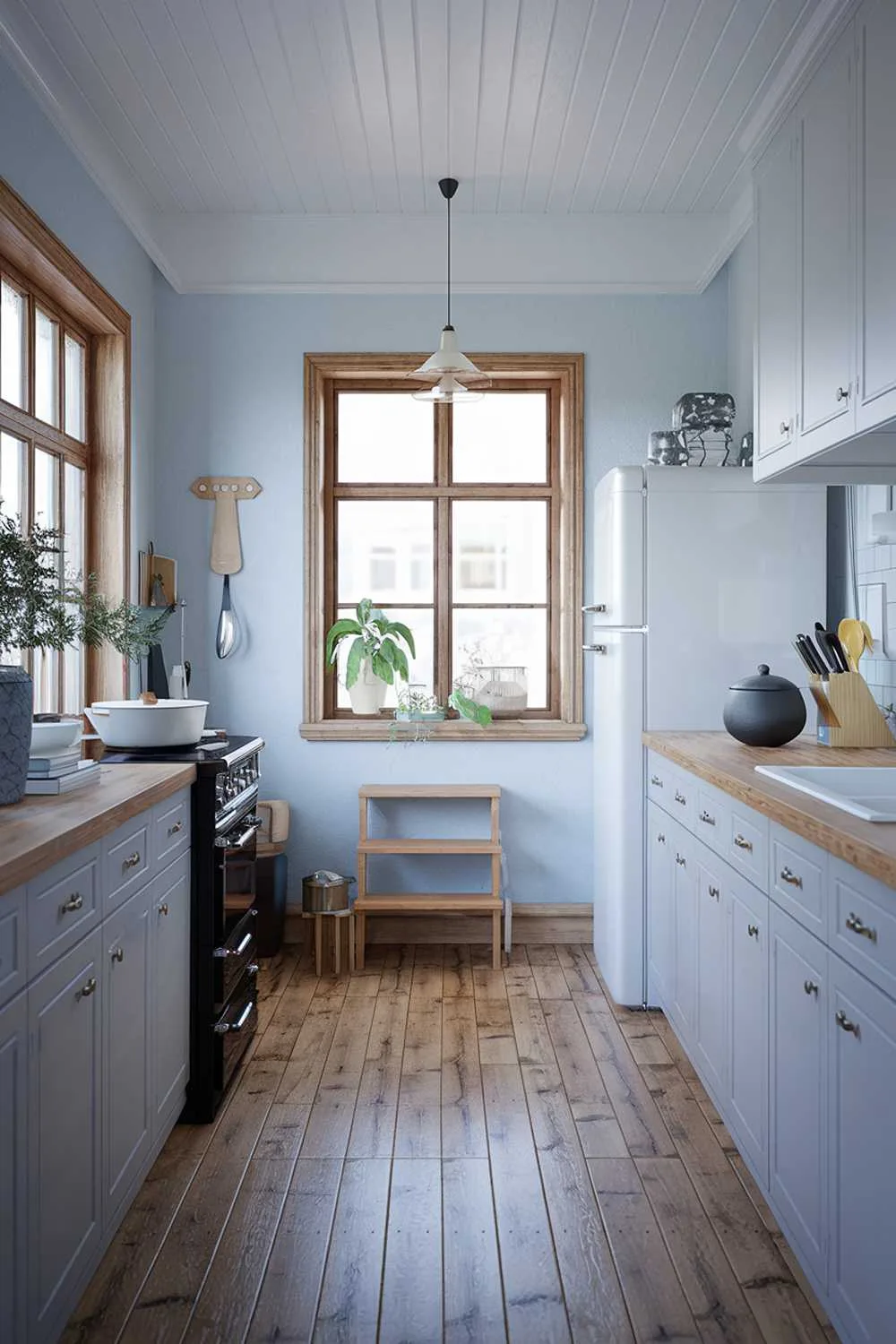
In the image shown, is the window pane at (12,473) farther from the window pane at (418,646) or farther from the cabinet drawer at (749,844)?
the cabinet drawer at (749,844)

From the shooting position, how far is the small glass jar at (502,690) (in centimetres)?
428

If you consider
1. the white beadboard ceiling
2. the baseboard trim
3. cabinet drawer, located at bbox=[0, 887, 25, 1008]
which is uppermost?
the white beadboard ceiling

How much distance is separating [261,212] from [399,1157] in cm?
346

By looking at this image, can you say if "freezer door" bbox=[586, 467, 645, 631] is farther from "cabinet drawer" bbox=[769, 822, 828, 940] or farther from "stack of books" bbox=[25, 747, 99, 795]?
"stack of books" bbox=[25, 747, 99, 795]

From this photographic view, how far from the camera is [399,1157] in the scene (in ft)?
8.00

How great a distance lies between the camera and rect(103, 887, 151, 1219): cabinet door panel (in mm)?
1953

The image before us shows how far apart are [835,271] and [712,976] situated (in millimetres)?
1699

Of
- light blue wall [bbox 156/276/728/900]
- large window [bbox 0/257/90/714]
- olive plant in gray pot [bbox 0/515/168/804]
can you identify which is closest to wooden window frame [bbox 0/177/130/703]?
large window [bbox 0/257/90/714]

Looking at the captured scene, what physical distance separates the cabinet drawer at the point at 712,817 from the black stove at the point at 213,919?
1240mm

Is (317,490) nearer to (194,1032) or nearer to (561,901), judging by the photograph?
(561,901)

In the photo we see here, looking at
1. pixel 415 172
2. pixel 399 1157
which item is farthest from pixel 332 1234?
pixel 415 172

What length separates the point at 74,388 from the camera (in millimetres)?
3633

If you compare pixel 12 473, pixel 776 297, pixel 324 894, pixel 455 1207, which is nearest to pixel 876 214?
pixel 776 297

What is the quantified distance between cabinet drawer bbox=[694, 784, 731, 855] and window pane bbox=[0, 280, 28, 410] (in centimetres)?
225
